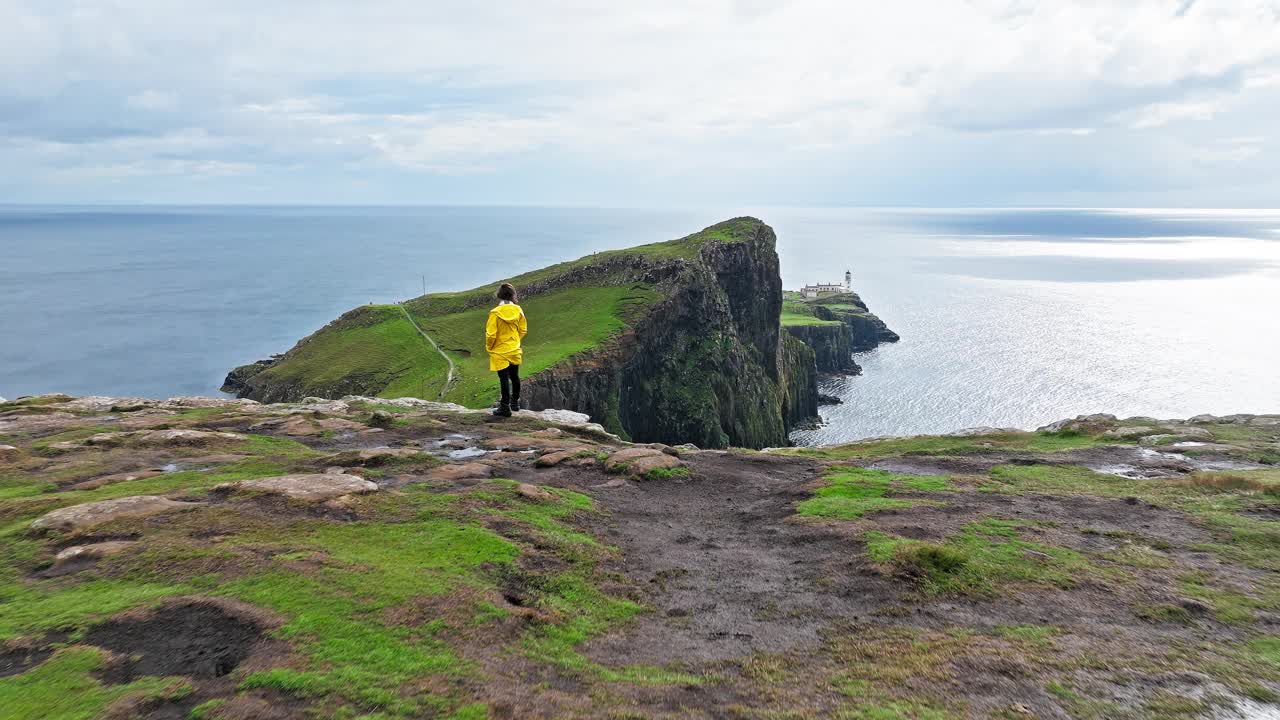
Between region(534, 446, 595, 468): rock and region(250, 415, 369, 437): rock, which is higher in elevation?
region(250, 415, 369, 437): rock

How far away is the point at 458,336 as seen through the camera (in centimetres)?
9144

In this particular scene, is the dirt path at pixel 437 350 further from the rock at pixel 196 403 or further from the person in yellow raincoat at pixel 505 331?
the person in yellow raincoat at pixel 505 331

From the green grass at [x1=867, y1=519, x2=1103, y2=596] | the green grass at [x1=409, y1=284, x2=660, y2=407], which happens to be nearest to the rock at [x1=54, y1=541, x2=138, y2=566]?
the green grass at [x1=867, y1=519, x2=1103, y2=596]

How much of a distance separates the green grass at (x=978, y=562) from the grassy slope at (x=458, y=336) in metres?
52.4

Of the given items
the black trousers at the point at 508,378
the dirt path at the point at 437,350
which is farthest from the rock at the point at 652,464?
the dirt path at the point at 437,350

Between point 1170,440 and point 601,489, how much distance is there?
23.5 m

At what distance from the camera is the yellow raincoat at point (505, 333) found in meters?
23.0

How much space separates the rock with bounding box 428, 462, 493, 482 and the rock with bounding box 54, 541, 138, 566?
24.8 ft

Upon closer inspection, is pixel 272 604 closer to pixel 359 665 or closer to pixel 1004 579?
pixel 359 665

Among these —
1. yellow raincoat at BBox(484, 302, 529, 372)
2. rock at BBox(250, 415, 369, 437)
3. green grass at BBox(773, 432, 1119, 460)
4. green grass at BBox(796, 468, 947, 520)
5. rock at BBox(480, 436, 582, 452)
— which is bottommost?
green grass at BBox(773, 432, 1119, 460)

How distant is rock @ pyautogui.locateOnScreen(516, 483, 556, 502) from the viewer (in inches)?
669

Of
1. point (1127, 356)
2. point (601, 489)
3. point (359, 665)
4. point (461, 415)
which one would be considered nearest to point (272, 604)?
point (359, 665)

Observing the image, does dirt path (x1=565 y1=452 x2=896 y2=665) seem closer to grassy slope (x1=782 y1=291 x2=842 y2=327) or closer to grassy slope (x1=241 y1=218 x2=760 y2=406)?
grassy slope (x1=241 y1=218 x2=760 y2=406)

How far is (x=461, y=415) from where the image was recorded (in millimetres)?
28750
